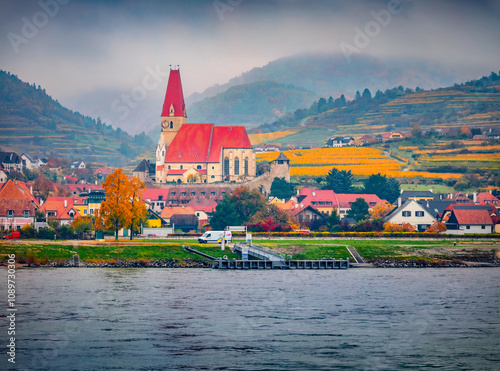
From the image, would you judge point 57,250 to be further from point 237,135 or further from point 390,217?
point 237,135

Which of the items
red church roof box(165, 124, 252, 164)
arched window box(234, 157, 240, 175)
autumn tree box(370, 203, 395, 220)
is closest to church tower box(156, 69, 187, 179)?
red church roof box(165, 124, 252, 164)

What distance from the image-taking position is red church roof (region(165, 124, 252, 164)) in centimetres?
15438

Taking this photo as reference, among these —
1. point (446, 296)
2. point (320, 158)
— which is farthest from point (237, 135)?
point (446, 296)

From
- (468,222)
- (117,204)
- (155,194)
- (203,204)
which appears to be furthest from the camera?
(155,194)

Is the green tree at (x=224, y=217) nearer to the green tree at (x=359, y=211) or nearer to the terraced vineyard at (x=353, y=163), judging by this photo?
the green tree at (x=359, y=211)

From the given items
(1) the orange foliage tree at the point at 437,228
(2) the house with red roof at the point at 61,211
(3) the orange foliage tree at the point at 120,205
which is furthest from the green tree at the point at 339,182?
(3) the orange foliage tree at the point at 120,205

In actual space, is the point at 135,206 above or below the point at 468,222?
above

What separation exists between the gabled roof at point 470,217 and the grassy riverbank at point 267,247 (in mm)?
17868

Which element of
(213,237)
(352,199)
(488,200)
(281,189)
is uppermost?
(281,189)

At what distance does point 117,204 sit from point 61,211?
115 ft

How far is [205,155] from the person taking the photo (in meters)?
155

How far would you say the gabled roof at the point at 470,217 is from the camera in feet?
309

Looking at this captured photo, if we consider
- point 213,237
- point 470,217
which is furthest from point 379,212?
point 213,237

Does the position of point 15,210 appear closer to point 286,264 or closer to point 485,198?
point 286,264
